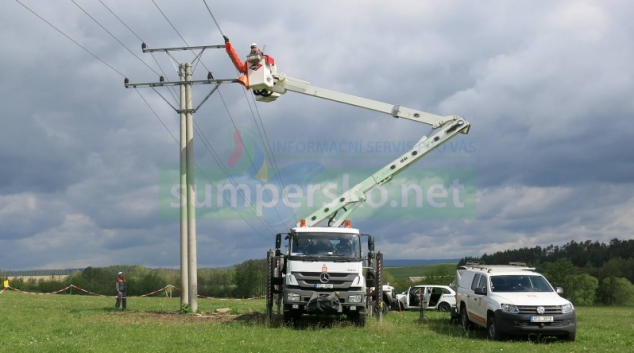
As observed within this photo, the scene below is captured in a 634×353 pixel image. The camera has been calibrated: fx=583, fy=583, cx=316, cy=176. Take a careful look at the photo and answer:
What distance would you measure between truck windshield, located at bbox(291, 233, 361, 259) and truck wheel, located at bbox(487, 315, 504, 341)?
13.8 ft

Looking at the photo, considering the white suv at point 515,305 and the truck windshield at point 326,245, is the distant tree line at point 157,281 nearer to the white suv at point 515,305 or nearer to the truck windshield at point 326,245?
the truck windshield at point 326,245

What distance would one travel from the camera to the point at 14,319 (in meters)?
18.7

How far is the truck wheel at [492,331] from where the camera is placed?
15.2 meters

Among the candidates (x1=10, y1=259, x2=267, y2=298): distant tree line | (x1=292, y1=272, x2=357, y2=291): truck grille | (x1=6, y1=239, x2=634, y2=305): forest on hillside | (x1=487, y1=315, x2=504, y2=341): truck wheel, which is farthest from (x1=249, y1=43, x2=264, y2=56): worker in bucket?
(x1=10, y1=259, x2=267, y2=298): distant tree line

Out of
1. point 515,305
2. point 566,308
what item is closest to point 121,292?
point 515,305

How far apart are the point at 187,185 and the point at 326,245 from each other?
7.28 metres

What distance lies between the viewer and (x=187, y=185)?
22625mm

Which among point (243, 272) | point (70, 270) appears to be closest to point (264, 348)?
point (243, 272)

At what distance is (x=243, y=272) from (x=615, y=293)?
175ft

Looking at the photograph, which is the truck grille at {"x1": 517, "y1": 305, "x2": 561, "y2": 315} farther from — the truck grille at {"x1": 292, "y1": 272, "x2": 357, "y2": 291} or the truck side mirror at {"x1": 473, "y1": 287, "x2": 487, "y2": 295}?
the truck grille at {"x1": 292, "y1": 272, "x2": 357, "y2": 291}

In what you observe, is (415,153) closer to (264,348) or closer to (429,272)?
(264,348)

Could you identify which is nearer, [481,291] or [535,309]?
[535,309]

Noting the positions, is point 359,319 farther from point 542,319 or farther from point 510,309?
point 542,319

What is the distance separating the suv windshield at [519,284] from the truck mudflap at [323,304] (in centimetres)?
441
